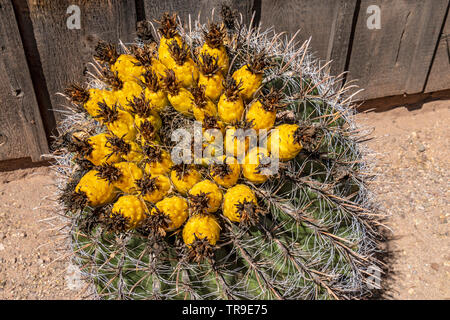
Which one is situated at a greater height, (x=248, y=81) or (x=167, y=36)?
(x=167, y=36)

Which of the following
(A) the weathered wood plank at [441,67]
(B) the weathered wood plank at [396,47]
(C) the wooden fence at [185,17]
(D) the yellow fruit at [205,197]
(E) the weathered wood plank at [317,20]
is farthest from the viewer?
(A) the weathered wood plank at [441,67]

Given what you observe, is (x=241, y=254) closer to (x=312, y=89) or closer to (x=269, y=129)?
(x=269, y=129)

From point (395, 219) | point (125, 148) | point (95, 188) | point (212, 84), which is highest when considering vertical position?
point (212, 84)

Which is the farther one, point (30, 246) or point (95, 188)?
point (30, 246)

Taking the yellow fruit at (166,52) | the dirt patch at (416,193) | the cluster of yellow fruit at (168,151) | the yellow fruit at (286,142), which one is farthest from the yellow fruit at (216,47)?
the dirt patch at (416,193)

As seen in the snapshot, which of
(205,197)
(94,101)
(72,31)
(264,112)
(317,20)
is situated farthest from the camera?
(317,20)

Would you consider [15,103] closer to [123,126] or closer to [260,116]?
[123,126]

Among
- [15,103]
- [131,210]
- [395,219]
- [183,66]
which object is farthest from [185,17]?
[395,219]

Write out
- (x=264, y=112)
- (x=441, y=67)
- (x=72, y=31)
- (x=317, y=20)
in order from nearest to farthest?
(x=264, y=112) → (x=72, y=31) → (x=317, y=20) → (x=441, y=67)

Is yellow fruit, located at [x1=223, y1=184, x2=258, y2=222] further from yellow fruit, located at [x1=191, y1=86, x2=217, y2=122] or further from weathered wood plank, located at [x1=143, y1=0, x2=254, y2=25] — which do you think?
weathered wood plank, located at [x1=143, y1=0, x2=254, y2=25]

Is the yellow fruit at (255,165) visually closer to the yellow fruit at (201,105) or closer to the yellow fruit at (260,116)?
the yellow fruit at (260,116)
